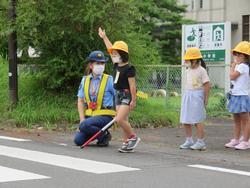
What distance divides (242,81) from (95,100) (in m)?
2.52

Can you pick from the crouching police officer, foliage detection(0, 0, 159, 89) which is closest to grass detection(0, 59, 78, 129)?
foliage detection(0, 0, 159, 89)

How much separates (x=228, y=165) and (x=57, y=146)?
3315 mm

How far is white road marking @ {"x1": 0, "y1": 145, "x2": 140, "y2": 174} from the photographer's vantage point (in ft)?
26.2

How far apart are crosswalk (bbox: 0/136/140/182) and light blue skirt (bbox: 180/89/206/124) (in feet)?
6.93

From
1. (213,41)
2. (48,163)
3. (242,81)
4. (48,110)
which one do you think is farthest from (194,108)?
(213,41)

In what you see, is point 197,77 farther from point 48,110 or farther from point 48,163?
point 48,110

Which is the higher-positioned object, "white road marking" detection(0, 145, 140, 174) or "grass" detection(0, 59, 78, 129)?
"grass" detection(0, 59, 78, 129)

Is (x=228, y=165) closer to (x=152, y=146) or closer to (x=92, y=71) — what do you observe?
(x=152, y=146)

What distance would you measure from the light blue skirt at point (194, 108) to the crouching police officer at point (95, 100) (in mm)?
1299

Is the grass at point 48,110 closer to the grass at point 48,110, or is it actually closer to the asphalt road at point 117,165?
the grass at point 48,110

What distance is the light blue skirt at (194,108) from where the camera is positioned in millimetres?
10016

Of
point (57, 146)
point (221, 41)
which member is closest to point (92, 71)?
point (57, 146)

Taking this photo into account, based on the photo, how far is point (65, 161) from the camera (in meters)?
8.64

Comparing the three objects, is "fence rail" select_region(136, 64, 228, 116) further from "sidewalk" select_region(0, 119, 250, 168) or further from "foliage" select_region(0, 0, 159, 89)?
"foliage" select_region(0, 0, 159, 89)
